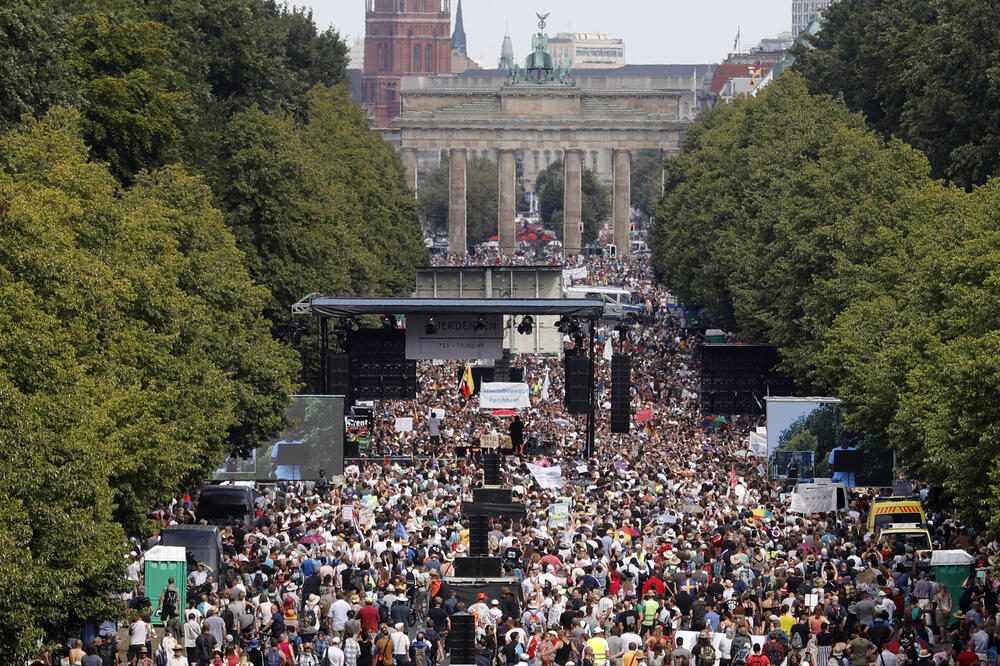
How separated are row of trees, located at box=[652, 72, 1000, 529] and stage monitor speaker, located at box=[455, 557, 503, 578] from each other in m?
8.19

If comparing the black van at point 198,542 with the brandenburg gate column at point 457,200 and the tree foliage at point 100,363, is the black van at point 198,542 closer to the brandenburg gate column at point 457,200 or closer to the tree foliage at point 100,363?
the tree foliage at point 100,363

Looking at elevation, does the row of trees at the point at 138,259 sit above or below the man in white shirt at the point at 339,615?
above

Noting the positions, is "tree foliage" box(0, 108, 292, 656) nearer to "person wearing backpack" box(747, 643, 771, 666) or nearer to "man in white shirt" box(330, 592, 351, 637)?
"man in white shirt" box(330, 592, 351, 637)

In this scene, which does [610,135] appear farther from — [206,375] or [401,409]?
A: [206,375]

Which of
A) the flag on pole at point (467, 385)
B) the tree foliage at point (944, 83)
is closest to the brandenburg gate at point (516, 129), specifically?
the tree foliage at point (944, 83)

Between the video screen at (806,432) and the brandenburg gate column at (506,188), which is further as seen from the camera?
the brandenburg gate column at (506,188)

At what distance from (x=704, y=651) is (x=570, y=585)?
294 inches

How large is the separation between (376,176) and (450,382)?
21711 millimetres

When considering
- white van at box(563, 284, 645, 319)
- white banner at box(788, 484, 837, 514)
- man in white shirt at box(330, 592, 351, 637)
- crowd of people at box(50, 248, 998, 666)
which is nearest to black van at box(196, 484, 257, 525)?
crowd of people at box(50, 248, 998, 666)

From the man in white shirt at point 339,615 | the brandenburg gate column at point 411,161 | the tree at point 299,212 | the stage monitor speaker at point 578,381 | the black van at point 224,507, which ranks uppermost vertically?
the brandenburg gate column at point 411,161

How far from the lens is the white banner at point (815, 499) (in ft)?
167

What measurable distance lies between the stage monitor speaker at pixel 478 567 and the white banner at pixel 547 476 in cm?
1308

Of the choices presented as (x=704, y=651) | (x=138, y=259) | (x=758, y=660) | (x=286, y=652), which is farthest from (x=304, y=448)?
(x=704, y=651)

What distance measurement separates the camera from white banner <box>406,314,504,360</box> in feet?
221
